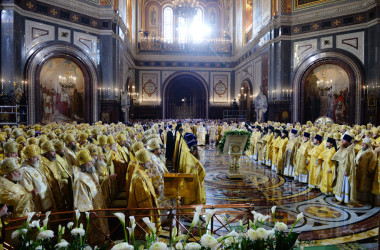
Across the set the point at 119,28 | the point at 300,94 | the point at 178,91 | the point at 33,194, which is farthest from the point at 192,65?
the point at 33,194

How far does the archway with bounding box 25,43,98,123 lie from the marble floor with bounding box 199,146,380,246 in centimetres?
1283

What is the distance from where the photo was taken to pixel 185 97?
37.3m

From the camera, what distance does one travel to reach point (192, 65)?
111ft

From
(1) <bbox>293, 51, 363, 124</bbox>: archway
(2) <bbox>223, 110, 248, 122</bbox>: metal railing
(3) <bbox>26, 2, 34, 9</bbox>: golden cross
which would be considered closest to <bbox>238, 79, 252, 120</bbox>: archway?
(2) <bbox>223, 110, 248, 122</bbox>: metal railing

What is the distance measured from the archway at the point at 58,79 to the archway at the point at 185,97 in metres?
14.5

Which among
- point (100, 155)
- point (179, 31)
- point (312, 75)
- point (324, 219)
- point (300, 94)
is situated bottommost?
point (324, 219)

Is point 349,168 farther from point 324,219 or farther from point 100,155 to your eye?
point 100,155

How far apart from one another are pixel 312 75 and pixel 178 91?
20119 mm

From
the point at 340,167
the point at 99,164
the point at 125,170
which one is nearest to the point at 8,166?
the point at 99,164

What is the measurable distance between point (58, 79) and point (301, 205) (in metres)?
17.8

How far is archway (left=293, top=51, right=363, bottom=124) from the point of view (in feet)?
61.9

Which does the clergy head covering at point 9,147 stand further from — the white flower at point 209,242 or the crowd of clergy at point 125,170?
the white flower at point 209,242

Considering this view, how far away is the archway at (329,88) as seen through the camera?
61.9 feet

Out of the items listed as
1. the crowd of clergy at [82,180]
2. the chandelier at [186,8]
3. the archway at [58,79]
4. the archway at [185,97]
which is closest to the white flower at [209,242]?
the crowd of clergy at [82,180]
